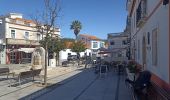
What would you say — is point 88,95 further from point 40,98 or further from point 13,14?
point 13,14

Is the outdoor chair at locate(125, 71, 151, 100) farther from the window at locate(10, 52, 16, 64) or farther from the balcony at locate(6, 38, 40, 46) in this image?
the window at locate(10, 52, 16, 64)

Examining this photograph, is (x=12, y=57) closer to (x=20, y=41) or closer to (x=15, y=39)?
(x=20, y=41)

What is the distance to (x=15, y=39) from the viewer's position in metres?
53.9

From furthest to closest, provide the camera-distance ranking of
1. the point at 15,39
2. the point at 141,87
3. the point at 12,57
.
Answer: the point at 12,57 < the point at 15,39 < the point at 141,87

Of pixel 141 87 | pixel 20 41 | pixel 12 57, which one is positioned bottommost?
pixel 141 87

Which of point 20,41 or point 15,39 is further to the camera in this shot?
point 20,41

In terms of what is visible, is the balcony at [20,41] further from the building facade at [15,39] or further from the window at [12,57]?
the window at [12,57]

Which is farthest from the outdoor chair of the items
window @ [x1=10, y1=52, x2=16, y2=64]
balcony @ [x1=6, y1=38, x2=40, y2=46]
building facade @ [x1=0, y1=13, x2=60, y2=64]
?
window @ [x1=10, y1=52, x2=16, y2=64]

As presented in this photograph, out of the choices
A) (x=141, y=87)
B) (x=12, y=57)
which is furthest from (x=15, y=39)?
(x=141, y=87)

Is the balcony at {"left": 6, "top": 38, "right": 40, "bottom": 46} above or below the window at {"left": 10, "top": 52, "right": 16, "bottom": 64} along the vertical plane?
above

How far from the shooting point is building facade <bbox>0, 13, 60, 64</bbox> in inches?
2067

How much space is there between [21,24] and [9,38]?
459 cm

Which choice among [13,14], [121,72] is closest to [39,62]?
[121,72]

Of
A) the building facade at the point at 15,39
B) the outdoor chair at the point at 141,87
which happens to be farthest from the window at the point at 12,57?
the outdoor chair at the point at 141,87
